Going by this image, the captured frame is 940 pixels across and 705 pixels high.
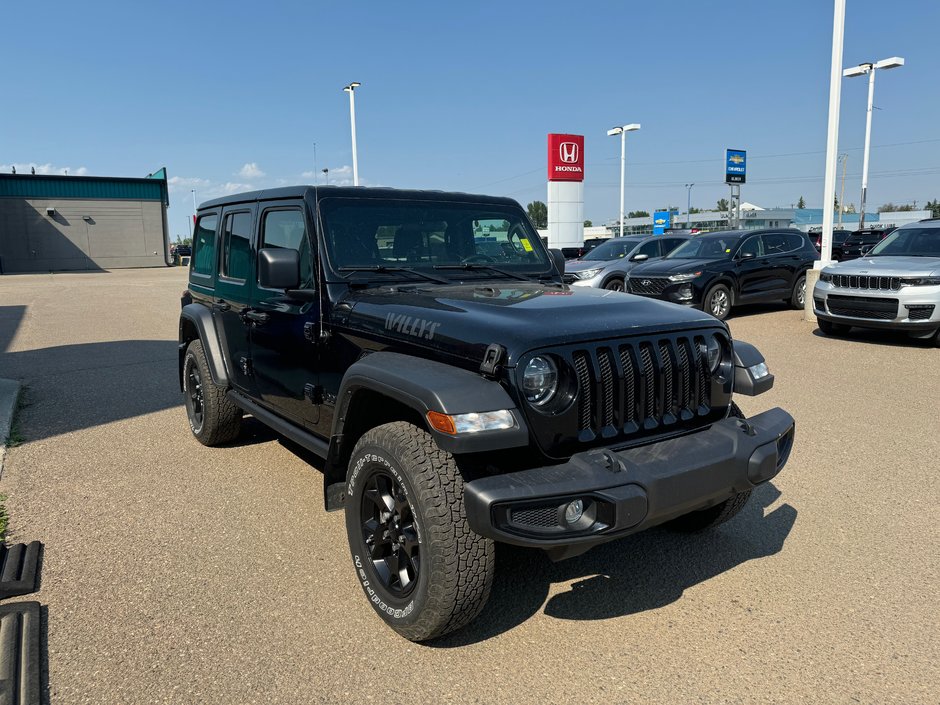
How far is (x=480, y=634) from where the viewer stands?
9.77 ft

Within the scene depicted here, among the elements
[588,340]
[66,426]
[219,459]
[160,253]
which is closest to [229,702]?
[588,340]

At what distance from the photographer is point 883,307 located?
944 cm

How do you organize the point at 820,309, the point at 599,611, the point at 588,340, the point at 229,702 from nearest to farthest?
the point at 229,702, the point at 588,340, the point at 599,611, the point at 820,309

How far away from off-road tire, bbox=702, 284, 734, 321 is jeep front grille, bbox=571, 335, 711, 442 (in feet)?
31.5

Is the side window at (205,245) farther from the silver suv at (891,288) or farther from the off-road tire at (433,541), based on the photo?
A: the silver suv at (891,288)

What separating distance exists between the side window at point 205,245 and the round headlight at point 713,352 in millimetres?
3664

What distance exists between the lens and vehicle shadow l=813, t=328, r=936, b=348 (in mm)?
9875

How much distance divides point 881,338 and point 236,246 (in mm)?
9564

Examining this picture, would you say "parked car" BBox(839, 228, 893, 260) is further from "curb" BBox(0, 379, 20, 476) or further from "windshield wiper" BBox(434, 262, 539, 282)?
"curb" BBox(0, 379, 20, 476)

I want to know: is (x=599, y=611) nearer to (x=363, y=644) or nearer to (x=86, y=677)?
(x=363, y=644)

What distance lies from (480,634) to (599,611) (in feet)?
1.85

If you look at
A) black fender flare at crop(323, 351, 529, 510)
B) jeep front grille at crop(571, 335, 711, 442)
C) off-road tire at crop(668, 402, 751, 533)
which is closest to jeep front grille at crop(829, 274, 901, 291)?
off-road tire at crop(668, 402, 751, 533)

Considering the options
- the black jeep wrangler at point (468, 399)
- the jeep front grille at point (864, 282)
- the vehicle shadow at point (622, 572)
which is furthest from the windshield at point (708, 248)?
the black jeep wrangler at point (468, 399)

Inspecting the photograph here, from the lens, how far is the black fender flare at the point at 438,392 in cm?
253
